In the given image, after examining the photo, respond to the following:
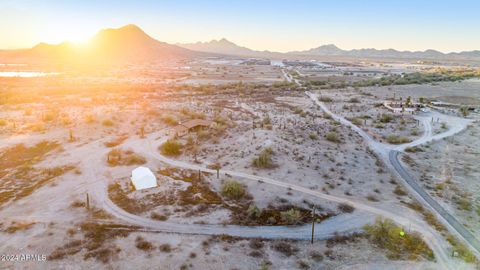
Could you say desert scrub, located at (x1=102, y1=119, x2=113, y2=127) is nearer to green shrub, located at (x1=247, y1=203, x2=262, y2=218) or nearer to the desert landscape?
the desert landscape

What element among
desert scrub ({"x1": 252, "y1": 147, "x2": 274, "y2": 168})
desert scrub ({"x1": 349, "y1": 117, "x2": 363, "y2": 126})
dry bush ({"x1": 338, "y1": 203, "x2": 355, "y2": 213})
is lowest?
dry bush ({"x1": 338, "y1": 203, "x2": 355, "y2": 213})

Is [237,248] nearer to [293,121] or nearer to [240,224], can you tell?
[240,224]

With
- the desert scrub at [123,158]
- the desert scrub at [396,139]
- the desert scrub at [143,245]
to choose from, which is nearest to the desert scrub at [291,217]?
the desert scrub at [143,245]

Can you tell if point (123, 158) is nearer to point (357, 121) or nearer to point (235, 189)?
point (235, 189)

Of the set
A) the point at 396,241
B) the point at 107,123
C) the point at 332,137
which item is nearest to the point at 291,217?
the point at 396,241

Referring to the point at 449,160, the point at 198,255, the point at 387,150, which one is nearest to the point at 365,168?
the point at 387,150

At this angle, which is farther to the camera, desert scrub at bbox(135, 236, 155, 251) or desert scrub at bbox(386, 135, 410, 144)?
desert scrub at bbox(386, 135, 410, 144)

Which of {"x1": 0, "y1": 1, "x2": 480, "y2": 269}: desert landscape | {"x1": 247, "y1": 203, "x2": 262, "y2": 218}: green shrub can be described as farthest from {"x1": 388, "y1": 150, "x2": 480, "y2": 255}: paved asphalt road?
{"x1": 247, "y1": 203, "x2": 262, "y2": 218}: green shrub
